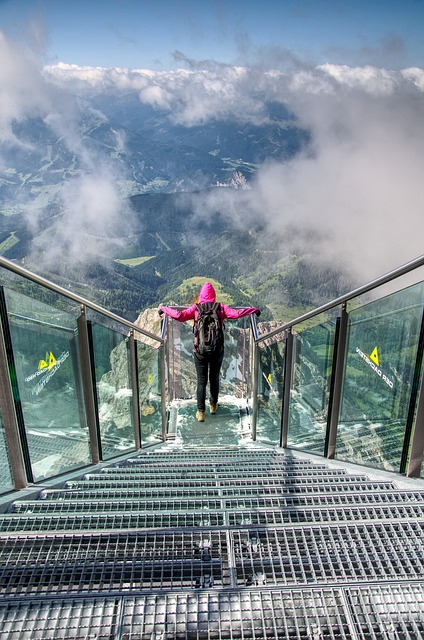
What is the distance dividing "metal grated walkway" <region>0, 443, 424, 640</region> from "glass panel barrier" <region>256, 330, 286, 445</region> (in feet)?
7.32

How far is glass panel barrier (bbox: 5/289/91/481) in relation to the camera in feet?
7.45

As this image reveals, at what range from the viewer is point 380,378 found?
2.84 metres

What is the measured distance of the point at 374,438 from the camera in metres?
3.00

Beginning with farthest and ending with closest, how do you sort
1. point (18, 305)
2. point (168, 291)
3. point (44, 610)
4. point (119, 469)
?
point (168, 291)
point (119, 469)
point (18, 305)
point (44, 610)

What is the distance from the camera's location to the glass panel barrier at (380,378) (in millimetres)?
2516

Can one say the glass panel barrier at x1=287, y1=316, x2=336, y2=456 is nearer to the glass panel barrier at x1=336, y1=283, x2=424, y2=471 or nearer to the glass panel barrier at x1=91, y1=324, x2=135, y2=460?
the glass panel barrier at x1=336, y1=283, x2=424, y2=471

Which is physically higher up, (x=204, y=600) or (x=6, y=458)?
(x=204, y=600)

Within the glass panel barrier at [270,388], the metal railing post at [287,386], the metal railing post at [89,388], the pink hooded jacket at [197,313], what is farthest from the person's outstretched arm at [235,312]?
the metal railing post at [89,388]

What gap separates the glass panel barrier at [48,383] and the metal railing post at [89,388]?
6 cm

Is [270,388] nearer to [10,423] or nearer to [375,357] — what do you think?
[375,357]

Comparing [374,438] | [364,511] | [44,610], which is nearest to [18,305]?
[44,610]

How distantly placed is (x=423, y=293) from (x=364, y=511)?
4.00 feet

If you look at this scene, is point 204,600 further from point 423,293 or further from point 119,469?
point 119,469

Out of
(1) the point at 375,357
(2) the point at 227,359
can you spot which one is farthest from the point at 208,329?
(1) the point at 375,357
